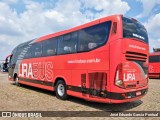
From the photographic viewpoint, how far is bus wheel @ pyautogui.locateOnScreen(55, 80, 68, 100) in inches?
374

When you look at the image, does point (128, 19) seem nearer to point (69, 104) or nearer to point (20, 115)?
point (69, 104)

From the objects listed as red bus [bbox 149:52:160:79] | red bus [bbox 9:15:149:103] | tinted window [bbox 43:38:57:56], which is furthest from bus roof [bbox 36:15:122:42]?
red bus [bbox 149:52:160:79]

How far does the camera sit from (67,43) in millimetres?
9492

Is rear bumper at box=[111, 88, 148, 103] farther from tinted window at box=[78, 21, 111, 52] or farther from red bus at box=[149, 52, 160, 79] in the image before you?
red bus at box=[149, 52, 160, 79]

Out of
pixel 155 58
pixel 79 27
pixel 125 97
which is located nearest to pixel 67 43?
pixel 79 27

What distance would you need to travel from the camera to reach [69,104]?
28.2 ft

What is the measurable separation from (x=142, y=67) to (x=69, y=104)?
3.40 m

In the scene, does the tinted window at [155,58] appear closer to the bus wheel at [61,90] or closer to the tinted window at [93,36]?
the bus wheel at [61,90]

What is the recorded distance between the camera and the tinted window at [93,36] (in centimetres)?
737

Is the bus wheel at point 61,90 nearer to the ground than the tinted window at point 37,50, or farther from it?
nearer to the ground

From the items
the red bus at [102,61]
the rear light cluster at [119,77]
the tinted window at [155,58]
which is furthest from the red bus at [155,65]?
the rear light cluster at [119,77]

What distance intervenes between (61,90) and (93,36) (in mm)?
3448

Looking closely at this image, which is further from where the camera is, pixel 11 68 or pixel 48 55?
pixel 11 68

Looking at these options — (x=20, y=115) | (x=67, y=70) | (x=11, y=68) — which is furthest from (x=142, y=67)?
(x=11, y=68)
